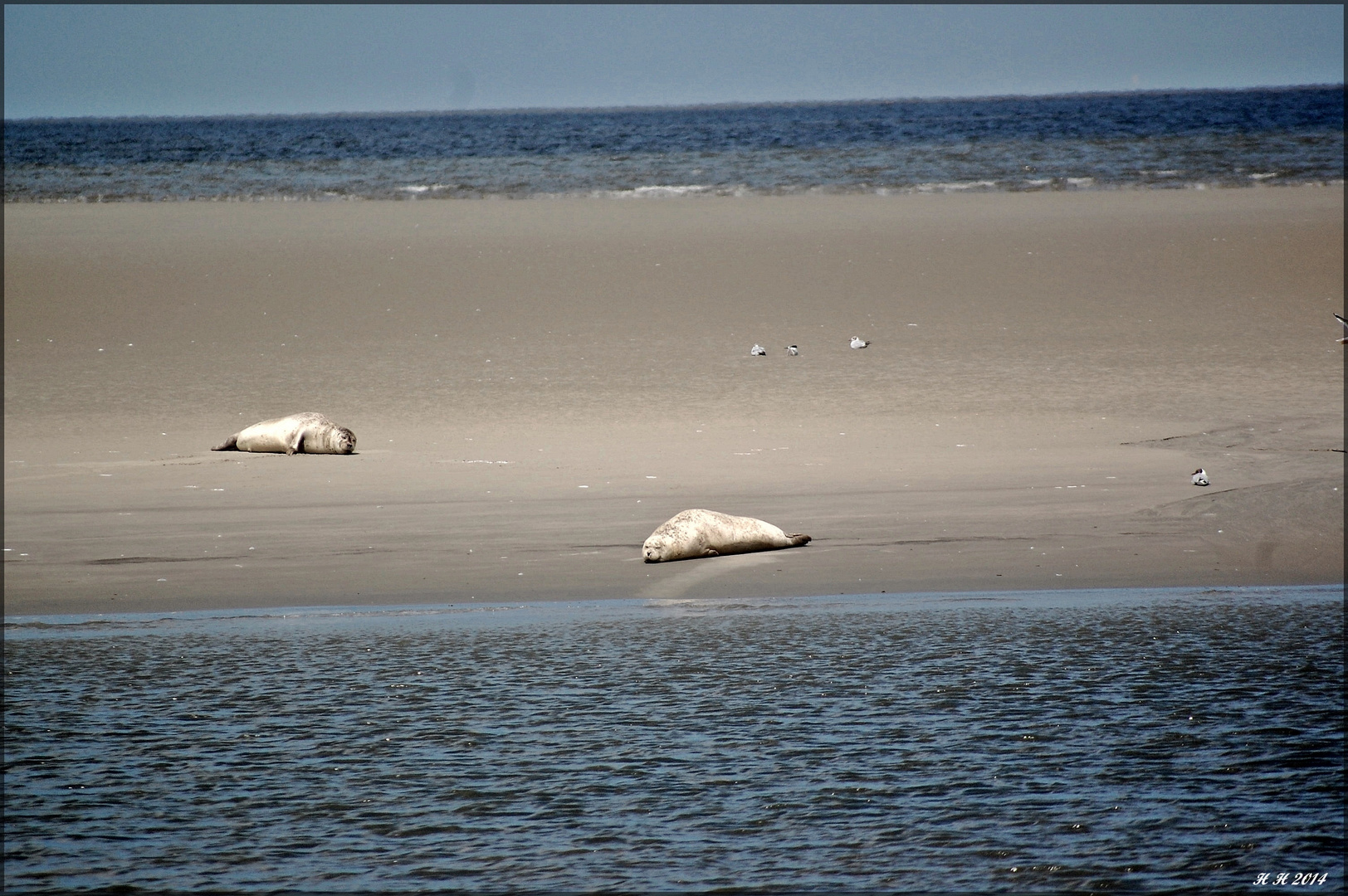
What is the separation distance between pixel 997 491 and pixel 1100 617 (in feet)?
7.40

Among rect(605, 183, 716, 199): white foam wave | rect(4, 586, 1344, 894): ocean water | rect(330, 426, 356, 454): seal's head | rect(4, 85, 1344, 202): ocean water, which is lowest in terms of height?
rect(4, 586, 1344, 894): ocean water

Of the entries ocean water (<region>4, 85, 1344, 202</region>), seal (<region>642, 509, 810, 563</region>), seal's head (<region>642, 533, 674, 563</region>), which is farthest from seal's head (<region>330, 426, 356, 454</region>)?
ocean water (<region>4, 85, 1344, 202</region>)

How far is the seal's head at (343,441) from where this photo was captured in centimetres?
984

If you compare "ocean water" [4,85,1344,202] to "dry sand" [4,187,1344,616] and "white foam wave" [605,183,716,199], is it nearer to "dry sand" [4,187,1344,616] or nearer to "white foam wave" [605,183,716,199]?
"white foam wave" [605,183,716,199]

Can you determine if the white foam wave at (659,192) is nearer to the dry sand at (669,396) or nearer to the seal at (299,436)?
the dry sand at (669,396)

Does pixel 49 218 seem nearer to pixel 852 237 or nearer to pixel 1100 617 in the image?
pixel 852 237

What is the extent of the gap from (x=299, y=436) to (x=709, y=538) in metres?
3.72

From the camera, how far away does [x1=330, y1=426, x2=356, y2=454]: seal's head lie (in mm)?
9844

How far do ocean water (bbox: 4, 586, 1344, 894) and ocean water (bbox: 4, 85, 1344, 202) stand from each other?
17.2 meters

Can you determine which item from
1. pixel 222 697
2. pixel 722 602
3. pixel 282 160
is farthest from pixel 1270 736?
pixel 282 160

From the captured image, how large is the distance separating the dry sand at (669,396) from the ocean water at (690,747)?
0.69 m

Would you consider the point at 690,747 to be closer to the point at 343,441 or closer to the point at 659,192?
the point at 343,441

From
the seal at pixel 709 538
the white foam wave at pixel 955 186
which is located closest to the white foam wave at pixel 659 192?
the white foam wave at pixel 955 186

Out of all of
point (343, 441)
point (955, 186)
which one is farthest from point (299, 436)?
point (955, 186)
